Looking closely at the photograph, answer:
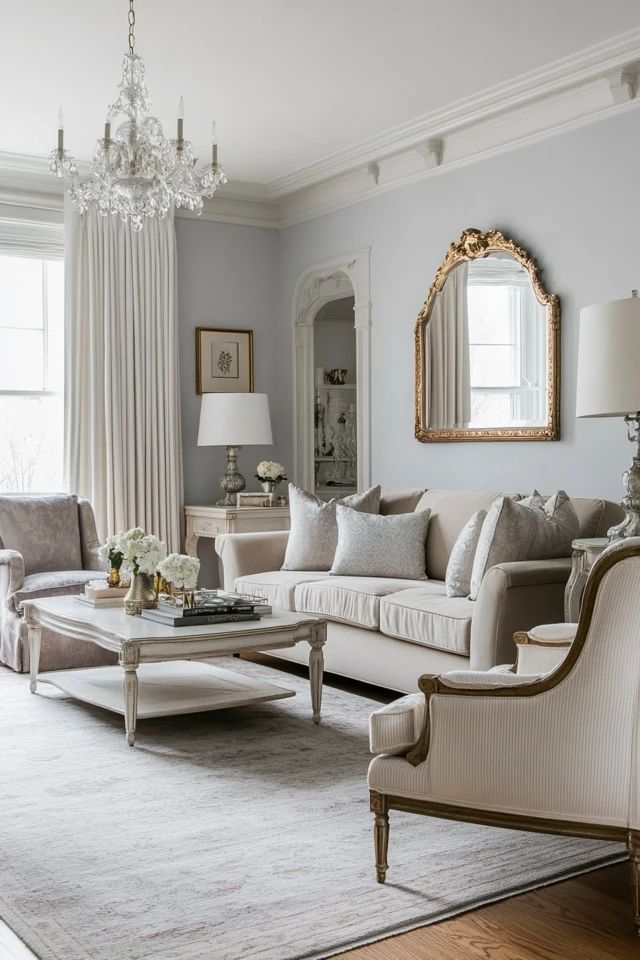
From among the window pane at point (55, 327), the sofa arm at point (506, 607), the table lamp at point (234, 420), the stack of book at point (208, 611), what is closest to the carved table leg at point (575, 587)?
the sofa arm at point (506, 607)

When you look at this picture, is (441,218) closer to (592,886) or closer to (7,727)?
(7,727)

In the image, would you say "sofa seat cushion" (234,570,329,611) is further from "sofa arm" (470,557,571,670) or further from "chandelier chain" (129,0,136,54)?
"chandelier chain" (129,0,136,54)

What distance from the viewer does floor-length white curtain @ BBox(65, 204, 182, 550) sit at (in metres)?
6.54

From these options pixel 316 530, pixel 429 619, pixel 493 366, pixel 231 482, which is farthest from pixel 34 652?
pixel 493 366

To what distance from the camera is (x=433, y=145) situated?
5738 mm

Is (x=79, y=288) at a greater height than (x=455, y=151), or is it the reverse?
(x=455, y=151)

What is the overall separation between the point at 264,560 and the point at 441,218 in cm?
215

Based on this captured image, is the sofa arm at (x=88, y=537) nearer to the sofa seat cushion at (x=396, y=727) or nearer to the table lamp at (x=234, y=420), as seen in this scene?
the table lamp at (x=234, y=420)

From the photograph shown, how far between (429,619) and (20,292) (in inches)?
144

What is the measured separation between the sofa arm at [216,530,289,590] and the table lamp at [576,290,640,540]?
228 centimetres

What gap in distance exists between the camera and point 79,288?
21.5 feet

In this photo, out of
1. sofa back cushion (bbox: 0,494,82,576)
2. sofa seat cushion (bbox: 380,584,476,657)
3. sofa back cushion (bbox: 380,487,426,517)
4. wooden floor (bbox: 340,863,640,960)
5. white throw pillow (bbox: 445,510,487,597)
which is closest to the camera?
wooden floor (bbox: 340,863,640,960)

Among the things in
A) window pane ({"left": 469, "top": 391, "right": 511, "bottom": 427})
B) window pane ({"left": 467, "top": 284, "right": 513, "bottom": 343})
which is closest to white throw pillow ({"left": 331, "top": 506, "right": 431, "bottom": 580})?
window pane ({"left": 469, "top": 391, "right": 511, "bottom": 427})

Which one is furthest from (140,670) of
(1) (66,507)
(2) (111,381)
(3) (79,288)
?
(3) (79,288)
